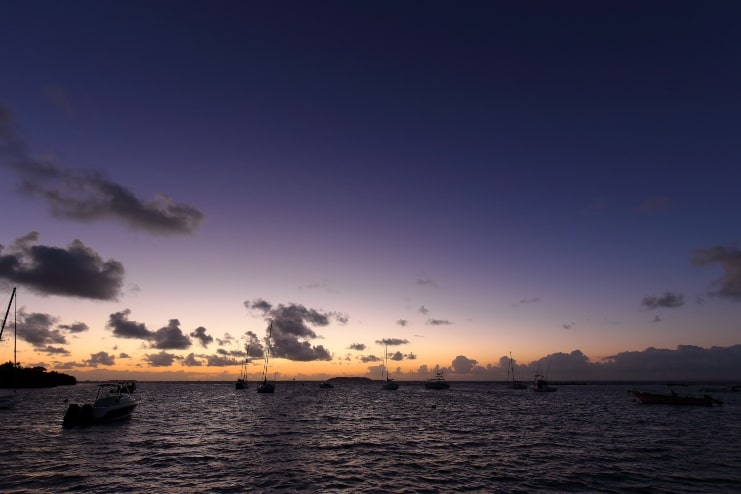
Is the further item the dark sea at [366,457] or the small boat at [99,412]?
the small boat at [99,412]

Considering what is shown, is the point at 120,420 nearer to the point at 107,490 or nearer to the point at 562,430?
the point at 107,490

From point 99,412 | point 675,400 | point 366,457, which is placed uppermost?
point 99,412

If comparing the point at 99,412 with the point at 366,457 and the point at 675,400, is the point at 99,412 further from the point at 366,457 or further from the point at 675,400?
the point at 675,400

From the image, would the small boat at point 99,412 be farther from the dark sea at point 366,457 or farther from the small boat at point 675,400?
the small boat at point 675,400

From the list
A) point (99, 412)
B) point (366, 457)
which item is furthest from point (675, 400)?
point (99, 412)

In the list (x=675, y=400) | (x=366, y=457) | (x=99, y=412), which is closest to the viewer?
(x=366, y=457)

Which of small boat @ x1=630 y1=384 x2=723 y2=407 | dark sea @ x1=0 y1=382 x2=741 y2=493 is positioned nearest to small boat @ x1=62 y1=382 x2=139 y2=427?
dark sea @ x1=0 y1=382 x2=741 y2=493

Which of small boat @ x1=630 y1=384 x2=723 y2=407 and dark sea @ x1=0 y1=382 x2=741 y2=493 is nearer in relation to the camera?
dark sea @ x1=0 y1=382 x2=741 y2=493

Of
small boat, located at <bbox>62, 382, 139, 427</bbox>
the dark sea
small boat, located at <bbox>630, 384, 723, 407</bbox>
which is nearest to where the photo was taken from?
the dark sea

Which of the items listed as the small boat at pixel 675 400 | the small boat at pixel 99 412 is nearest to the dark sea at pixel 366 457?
the small boat at pixel 99 412

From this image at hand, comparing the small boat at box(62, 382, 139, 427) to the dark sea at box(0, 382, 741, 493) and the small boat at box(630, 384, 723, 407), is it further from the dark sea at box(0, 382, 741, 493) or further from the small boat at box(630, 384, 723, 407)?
the small boat at box(630, 384, 723, 407)

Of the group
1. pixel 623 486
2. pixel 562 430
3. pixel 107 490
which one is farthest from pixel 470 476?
pixel 562 430

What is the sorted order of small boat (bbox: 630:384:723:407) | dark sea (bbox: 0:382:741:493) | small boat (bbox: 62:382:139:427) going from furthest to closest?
small boat (bbox: 630:384:723:407), small boat (bbox: 62:382:139:427), dark sea (bbox: 0:382:741:493)

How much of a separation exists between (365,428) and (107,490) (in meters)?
40.6
